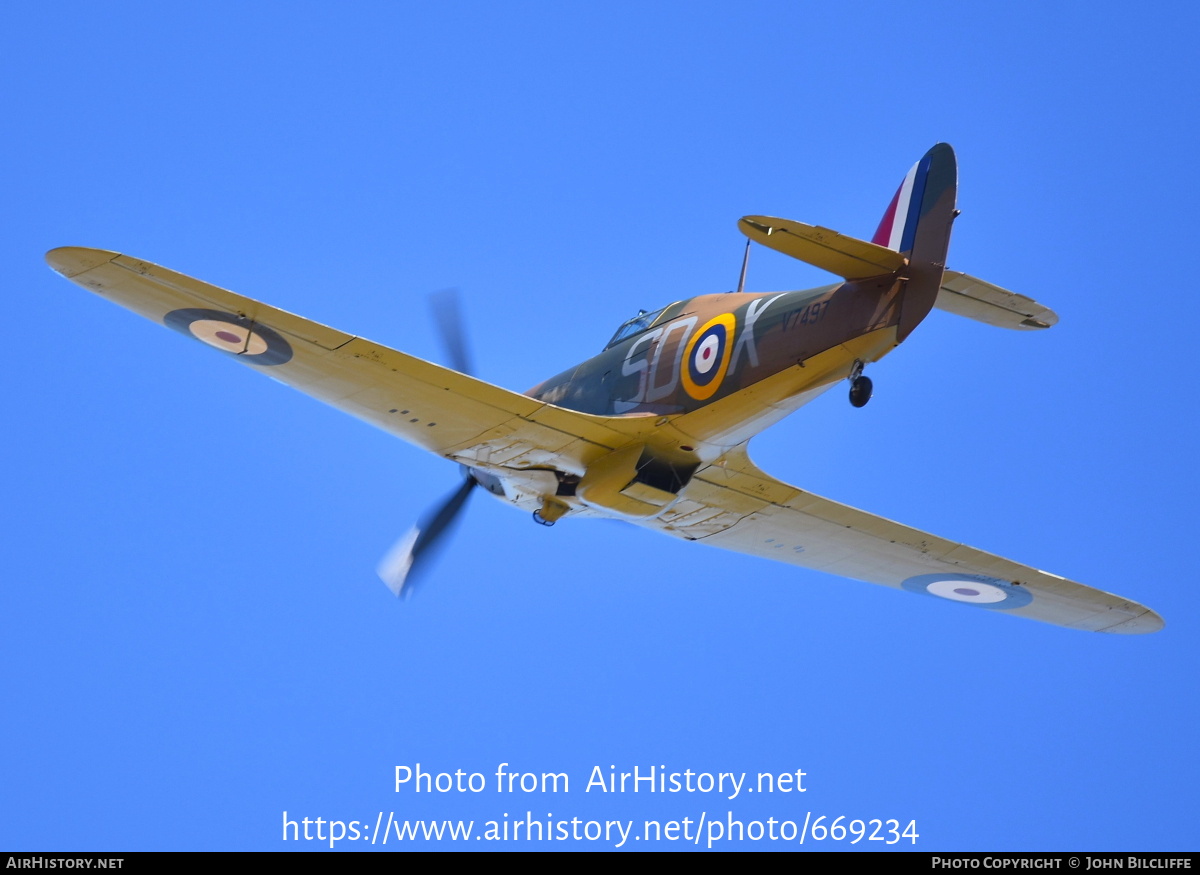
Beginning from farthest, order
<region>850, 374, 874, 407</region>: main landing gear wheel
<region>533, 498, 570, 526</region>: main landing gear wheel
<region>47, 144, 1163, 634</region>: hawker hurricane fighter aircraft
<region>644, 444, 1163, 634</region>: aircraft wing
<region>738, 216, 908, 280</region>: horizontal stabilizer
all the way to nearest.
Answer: <region>644, 444, 1163, 634</region>: aircraft wing, <region>533, 498, 570, 526</region>: main landing gear wheel, <region>47, 144, 1163, 634</region>: hawker hurricane fighter aircraft, <region>850, 374, 874, 407</region>: main landing gear wheel, <region>738, 216, 908, 280</region>: horizontal stabilizer

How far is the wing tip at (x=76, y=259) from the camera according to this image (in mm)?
13547

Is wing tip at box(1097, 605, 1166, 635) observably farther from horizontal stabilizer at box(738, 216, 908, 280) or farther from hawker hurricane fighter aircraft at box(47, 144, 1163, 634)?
horizontal stabilizer at box(738, 216, 908, 280)

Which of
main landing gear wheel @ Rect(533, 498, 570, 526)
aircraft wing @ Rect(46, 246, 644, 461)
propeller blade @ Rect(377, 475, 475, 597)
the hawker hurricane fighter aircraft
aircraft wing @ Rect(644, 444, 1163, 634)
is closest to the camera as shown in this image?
the hawker hurricane fighter aircraft

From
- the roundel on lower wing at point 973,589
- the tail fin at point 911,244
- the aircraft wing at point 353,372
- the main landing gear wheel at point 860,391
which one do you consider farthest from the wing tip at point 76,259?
the roundel on lower wing at point 973,589

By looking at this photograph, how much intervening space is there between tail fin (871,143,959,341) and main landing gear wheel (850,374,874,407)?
0.55 metres

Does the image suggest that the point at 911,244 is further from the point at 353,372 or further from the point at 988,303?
the point at 353,372

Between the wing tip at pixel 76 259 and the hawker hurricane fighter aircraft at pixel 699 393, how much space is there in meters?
0.02

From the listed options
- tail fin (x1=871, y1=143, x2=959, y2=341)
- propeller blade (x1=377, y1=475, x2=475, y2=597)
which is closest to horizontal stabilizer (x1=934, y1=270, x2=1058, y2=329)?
tail fin (x1=871, y1=143, x2=959, y2=341)

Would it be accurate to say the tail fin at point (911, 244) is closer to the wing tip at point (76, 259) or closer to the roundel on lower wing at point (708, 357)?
the roundel on lower wing at point (708, 357)

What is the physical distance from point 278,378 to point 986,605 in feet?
34.6

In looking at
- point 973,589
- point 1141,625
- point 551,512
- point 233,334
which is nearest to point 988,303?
point 551,512

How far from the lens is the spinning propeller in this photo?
16.6 metres

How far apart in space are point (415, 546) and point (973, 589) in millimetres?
8013

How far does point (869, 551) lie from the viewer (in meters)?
19.2
